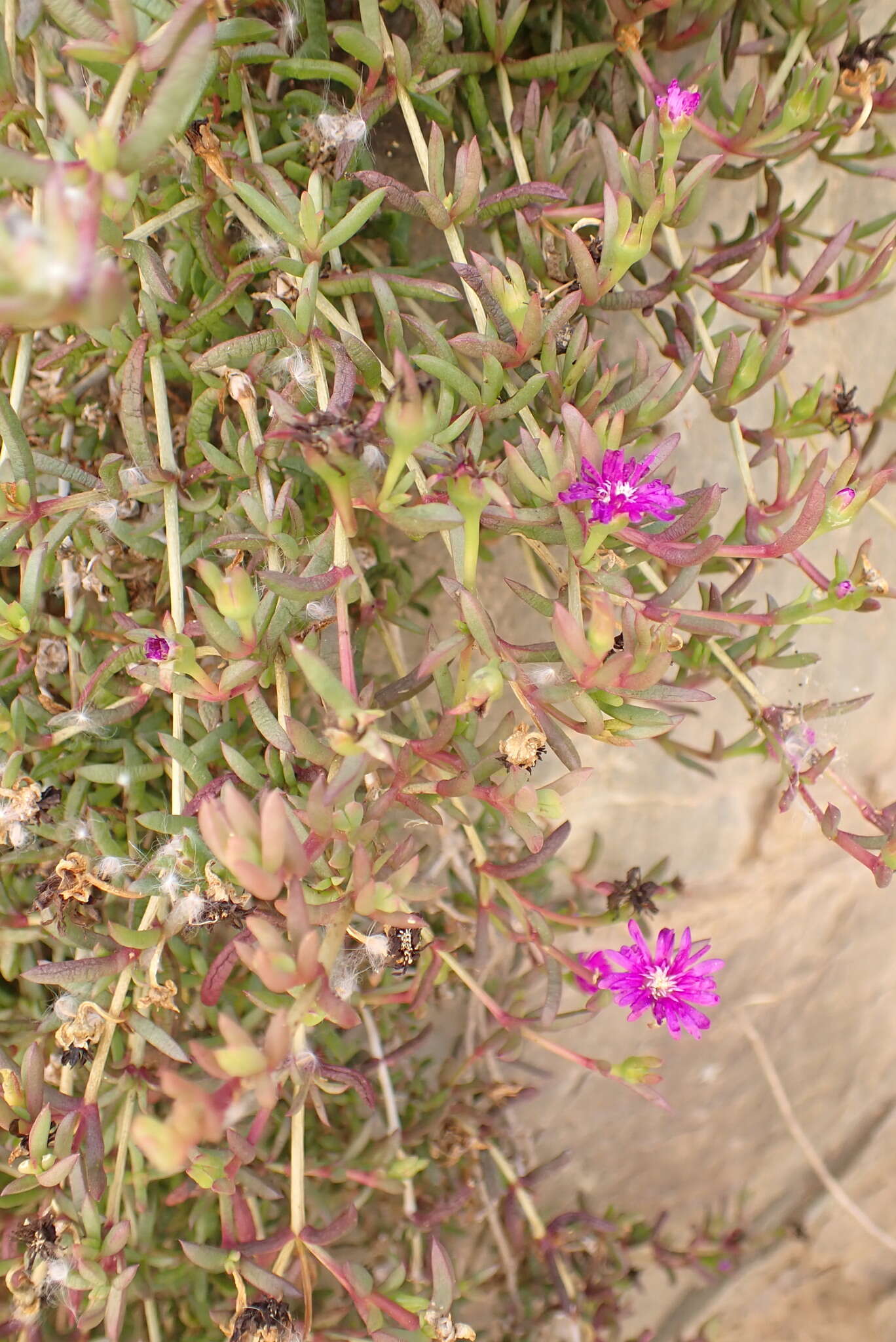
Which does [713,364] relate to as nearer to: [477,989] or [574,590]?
[574,590]

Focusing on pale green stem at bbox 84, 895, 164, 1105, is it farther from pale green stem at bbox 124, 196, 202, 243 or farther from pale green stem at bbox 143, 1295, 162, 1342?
pale green stem at bbox 124, 196, 202, 243

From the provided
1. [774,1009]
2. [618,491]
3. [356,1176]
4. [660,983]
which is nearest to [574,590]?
[618,491]

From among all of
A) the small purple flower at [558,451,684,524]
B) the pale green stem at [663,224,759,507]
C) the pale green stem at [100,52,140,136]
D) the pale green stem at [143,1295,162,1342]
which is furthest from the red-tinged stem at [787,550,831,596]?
the pale green stem at [143,1295,162,1342]

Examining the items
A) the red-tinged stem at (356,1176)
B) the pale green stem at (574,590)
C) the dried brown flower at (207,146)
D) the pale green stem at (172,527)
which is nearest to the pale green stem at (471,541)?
the pale green stem at (574,590)

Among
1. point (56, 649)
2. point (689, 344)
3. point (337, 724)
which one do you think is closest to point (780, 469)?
point (689, 344)

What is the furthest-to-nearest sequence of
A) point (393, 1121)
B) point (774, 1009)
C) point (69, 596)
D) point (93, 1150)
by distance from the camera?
point (774, 1009) < point (393, 1121) < point (69, 596) < point (93, 1150)

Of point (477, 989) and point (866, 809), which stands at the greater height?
point (866, 809)

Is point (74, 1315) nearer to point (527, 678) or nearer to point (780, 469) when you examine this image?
point (527, 678)
